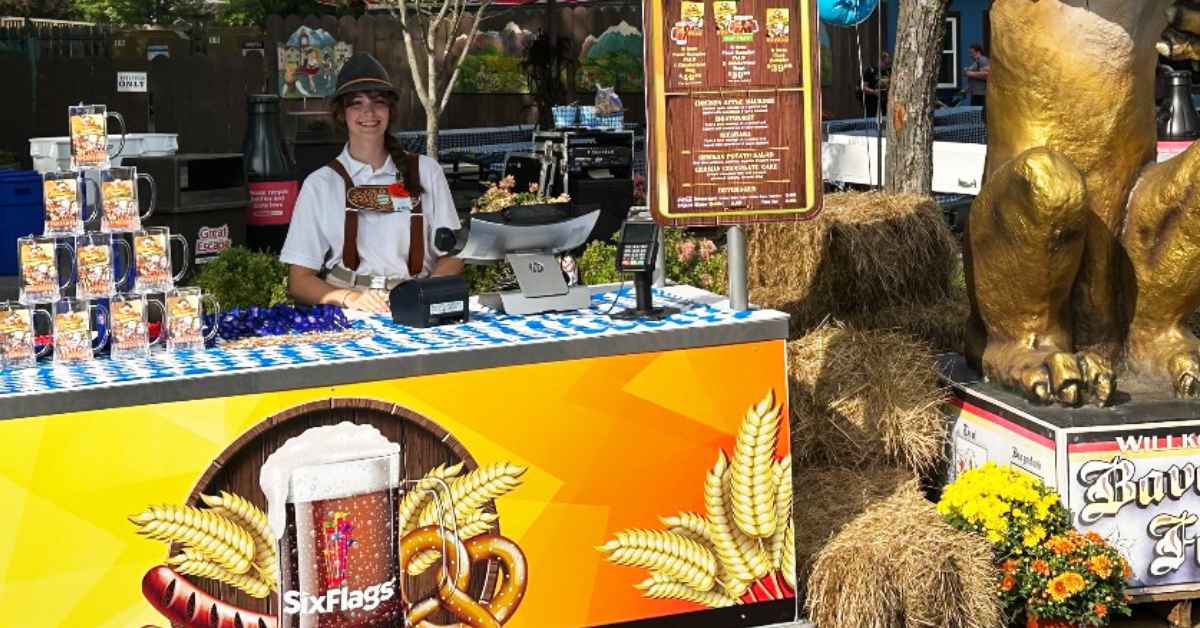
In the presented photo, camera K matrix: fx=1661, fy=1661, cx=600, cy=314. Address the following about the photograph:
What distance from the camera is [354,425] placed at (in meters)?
4.86

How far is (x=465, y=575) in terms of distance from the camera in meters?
5.04

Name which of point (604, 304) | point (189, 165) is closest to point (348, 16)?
point (189, 165)

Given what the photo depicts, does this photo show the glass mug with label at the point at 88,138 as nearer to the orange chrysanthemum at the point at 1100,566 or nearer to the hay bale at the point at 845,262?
the hay bale at the point at 845,262

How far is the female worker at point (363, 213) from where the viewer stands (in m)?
6.05

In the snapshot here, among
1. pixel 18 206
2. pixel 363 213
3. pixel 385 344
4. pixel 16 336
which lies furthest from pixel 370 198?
pixel 18 206

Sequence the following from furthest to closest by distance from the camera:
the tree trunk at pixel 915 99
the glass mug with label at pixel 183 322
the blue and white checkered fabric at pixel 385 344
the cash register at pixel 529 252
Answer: the tree trunk at pixel 915 99 → the cash register at pixel 529 252 → the glass mug with label at pixel 183 322 → the blue and white checkered fabric at pixel 385 344

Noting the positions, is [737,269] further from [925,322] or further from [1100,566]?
[925,322]

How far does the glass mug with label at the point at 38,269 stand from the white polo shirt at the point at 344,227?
3.85 feet

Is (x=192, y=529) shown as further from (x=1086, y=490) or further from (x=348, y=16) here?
(x=348, y=16)

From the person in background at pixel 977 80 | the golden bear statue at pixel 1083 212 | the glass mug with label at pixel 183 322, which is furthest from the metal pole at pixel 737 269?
the person in background at pixel 977 80

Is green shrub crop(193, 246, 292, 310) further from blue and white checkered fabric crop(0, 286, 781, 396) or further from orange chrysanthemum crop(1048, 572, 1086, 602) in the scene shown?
orange chrysanthemum crop(1048, 572, 1086, 602)

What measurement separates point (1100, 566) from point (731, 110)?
1.93m

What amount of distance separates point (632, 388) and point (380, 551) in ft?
3.09

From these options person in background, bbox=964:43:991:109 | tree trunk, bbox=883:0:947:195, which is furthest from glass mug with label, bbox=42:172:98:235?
person in background, bbox=964:43:991:109
